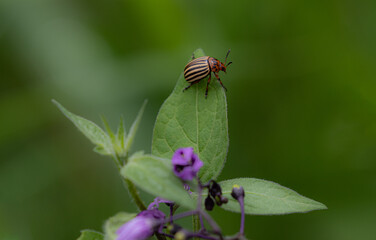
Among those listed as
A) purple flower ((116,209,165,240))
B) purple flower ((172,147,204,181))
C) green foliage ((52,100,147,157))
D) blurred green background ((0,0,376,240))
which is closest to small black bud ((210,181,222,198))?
purple flower ((172,147,204,181))

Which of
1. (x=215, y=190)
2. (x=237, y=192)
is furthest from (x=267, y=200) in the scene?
(x=215, y=190)

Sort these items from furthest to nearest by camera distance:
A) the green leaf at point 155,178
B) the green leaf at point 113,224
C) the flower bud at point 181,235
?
the green leaf at point 113,224 < the flower bud at point 181,235 < the green leaf at point 155,178

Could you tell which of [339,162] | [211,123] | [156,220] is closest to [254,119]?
[339,162]

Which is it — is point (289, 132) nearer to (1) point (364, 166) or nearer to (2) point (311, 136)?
(2) point (311, 136)

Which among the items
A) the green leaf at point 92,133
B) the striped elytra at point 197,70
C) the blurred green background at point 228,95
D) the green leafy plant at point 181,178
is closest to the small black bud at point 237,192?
the green leafy plant at point 181,178

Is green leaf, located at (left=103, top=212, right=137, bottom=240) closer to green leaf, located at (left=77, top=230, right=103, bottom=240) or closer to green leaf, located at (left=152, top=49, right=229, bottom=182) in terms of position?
green leaf, located at (left=77, top=230, right=103, bottom=240)

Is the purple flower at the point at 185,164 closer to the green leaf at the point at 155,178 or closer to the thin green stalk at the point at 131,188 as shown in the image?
the green leaf at the point at 155,178

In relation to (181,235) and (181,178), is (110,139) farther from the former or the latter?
(181,235)
